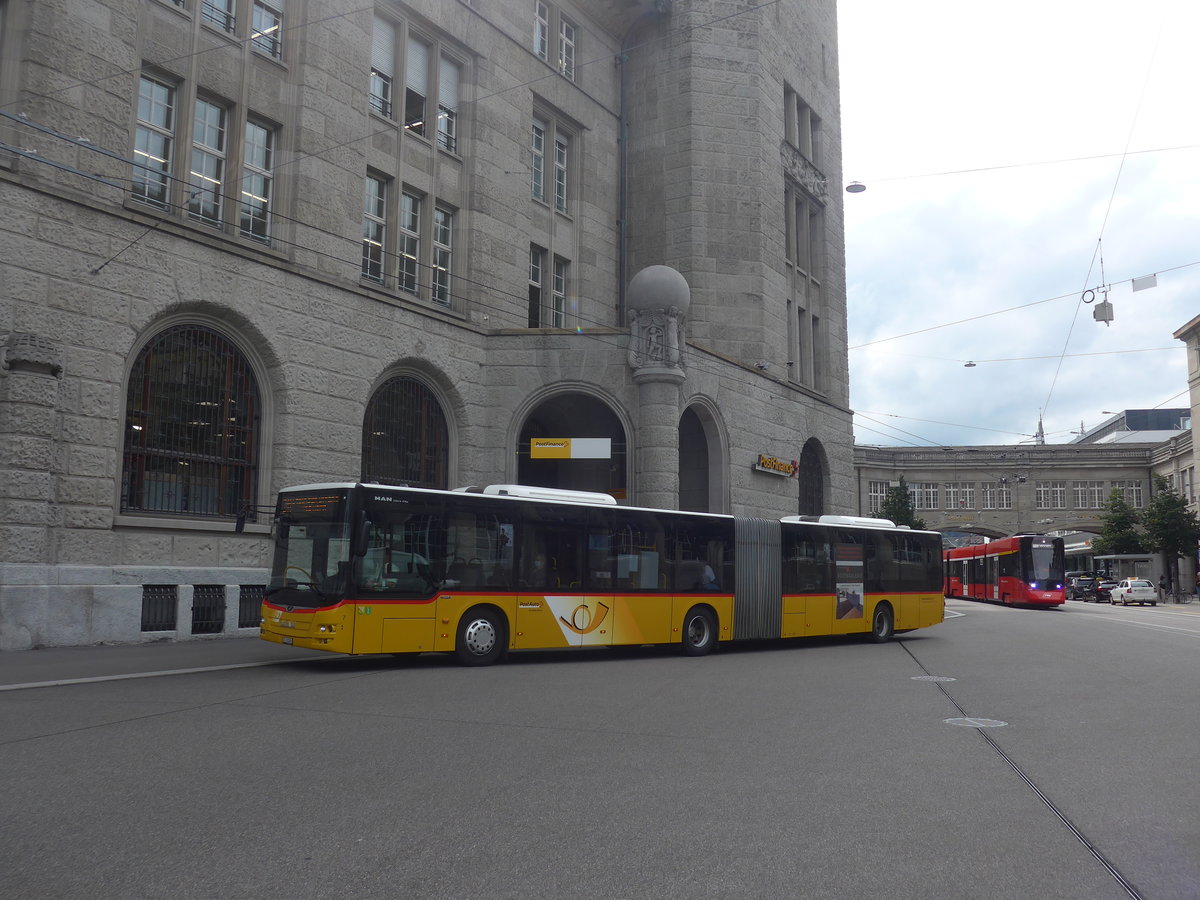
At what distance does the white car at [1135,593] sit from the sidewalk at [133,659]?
49640mm

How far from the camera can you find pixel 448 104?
26.4 meters

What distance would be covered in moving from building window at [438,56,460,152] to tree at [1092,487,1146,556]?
55.6 m

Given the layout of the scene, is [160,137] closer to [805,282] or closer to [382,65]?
[382,65]

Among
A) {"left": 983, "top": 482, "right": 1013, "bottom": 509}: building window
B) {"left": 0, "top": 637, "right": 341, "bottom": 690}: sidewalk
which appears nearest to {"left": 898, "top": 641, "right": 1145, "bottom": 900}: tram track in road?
{"left": 0, "top": 637, "right": 341, "bottom": 690}: sidewalk

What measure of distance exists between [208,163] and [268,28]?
3515 mm

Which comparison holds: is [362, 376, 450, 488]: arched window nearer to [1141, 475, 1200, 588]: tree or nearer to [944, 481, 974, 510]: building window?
[1141, 475, 1200, 588]: tree

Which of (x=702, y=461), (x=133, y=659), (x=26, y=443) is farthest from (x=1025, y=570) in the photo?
(x=26, y=443)

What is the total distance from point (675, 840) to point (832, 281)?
35618 mm

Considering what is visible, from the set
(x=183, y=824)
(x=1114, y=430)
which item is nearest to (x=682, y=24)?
(x=183, y=824)

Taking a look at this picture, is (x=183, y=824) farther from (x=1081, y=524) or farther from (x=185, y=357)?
(x=1081, y=524)

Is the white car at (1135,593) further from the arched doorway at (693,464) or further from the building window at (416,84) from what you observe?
the building window at (416,84)

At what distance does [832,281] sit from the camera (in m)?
39.0

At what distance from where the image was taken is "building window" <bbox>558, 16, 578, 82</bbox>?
3083cm

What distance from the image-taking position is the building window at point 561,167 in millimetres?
30781
